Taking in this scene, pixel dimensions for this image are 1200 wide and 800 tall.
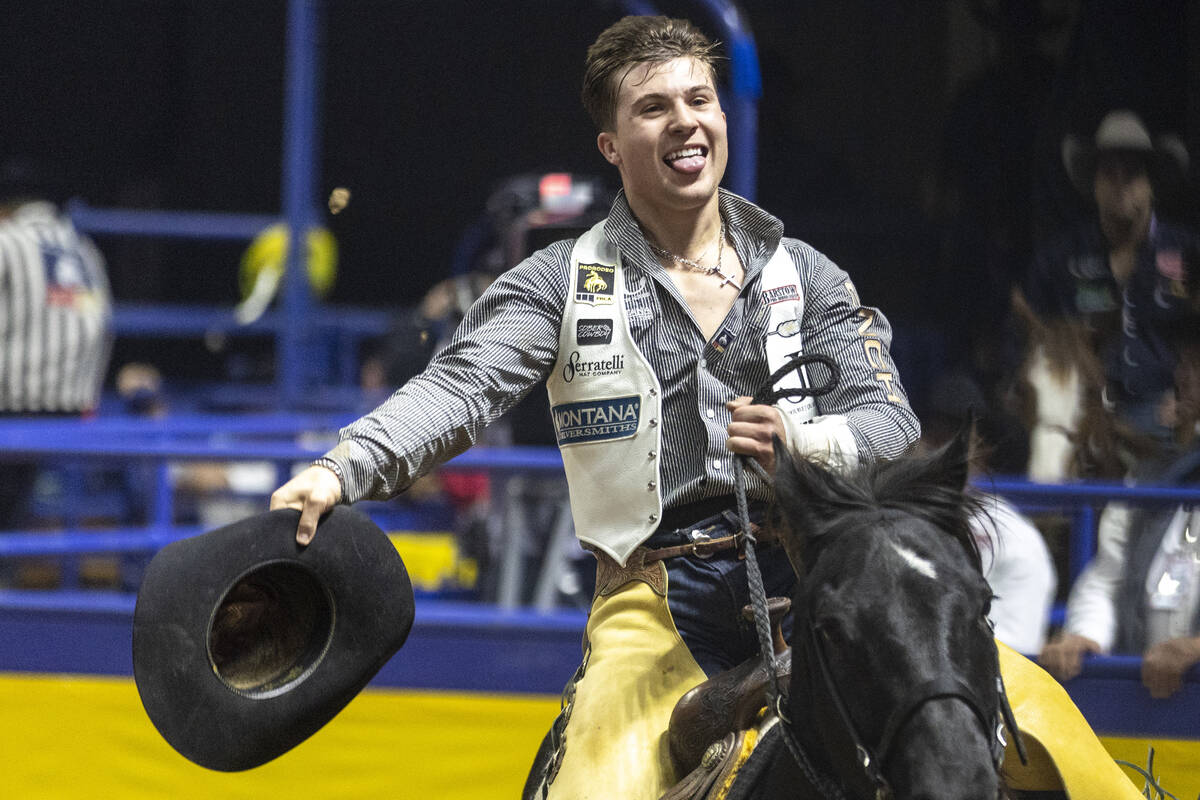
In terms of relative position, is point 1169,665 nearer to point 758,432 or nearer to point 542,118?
point 758,432

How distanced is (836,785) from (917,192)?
7556mm

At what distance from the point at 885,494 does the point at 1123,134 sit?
2.60m

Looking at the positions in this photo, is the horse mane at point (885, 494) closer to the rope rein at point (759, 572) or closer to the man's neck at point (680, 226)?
the rope rein at point (759, 572)

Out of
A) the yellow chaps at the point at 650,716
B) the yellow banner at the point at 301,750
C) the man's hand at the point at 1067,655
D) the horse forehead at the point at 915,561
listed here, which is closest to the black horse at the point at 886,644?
the horse forehead at the point at 915,561

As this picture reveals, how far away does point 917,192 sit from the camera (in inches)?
342

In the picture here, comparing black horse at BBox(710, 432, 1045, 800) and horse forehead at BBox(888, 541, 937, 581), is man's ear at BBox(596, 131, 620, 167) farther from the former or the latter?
horse forehead at BBox(888, 541, 937, 581)

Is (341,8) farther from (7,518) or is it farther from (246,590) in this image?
(246,590)

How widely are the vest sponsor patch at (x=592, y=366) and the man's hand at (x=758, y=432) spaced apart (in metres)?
0.30

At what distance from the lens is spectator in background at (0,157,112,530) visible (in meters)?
5.76

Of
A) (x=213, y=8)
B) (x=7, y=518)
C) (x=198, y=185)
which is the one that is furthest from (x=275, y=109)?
(x=7, y=518)

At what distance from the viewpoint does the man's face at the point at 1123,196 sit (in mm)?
3578

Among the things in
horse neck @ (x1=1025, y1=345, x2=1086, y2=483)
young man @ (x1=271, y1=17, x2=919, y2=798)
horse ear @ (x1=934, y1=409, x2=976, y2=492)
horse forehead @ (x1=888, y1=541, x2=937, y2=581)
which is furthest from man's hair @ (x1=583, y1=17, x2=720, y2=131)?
horse neck @ (x1=1025, y1=345, x2=1086, y2=483)

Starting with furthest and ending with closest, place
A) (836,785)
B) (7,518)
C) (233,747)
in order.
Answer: (7,518)
(233,747)
(836,785)

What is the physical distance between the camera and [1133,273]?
353 centimetres
